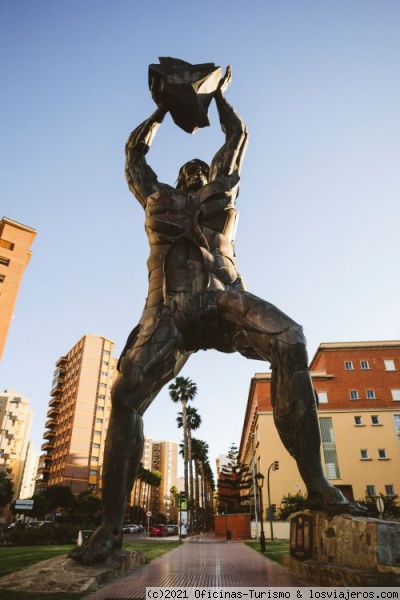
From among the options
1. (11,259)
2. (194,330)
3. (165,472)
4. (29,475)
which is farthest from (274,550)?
(165,472)

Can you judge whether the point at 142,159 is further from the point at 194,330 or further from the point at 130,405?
the point at 130,405

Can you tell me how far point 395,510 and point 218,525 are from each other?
820 inches

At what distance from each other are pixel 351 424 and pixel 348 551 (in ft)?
131

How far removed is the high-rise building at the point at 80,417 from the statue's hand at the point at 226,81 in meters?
68.5

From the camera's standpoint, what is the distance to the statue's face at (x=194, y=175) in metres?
5.10

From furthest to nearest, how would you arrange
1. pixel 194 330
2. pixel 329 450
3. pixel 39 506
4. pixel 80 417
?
pixel 80 417
pixel 39 506
pixel 329 450
pixel 194 330

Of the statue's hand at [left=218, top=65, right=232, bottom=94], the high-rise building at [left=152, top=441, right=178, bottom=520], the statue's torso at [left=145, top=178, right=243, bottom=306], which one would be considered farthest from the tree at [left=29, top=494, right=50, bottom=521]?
the high-rise building at [left=152, top=441, right=178, bottom=520]

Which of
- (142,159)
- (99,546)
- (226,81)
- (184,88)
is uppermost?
(226,81)

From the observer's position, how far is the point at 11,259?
142ft

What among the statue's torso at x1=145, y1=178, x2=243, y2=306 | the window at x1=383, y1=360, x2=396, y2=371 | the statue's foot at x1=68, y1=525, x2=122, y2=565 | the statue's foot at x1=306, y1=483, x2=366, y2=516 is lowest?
the statue's foot at x1=68, y1=525, x2=122, y2=565

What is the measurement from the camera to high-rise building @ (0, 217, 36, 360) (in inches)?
1617

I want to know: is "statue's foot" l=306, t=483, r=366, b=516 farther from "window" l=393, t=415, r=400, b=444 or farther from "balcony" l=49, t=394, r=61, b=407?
"balcony" l=49, t=394, r=61, b=407

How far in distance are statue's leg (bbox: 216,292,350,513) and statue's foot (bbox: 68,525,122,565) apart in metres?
1.66

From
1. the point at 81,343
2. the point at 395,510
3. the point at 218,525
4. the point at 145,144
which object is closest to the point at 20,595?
the point at 145,144
